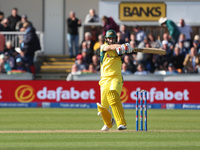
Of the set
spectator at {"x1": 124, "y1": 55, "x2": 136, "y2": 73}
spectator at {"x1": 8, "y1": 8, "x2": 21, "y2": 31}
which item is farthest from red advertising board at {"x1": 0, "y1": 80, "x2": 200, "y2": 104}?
spectator at {"x1": 8, "y1": 8, "x2": 21, "y2": 31}

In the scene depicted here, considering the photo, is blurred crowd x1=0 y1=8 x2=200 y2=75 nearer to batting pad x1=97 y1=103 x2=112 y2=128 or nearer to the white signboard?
the white signboard

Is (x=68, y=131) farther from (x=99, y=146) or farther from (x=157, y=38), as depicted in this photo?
(x=157, y=38)

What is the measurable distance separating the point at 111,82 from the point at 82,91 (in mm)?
9119

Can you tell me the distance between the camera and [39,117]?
17000 mm

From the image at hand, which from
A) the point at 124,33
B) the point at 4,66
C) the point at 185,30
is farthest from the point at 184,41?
the point at 4,66

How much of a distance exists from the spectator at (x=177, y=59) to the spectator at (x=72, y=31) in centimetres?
468

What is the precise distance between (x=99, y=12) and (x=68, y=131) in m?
14.6

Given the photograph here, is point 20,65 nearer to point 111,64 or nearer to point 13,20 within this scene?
point 13,20

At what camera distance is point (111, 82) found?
40.5 feet

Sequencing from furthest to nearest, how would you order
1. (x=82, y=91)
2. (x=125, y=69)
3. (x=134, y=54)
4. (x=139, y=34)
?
(x=139, y=34), (x=134, y=54), (x=125, y=69), (x=82, y=91)

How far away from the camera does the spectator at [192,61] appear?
2233cm

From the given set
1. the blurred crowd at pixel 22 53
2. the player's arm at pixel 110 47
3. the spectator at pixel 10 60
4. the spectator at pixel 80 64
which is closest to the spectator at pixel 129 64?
the spectator at pixel 80 64

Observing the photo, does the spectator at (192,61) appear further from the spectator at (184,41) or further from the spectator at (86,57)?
the spectator at (86,57)

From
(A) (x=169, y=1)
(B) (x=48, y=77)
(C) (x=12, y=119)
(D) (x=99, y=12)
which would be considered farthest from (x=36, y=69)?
(C) (x=12, y=119)
